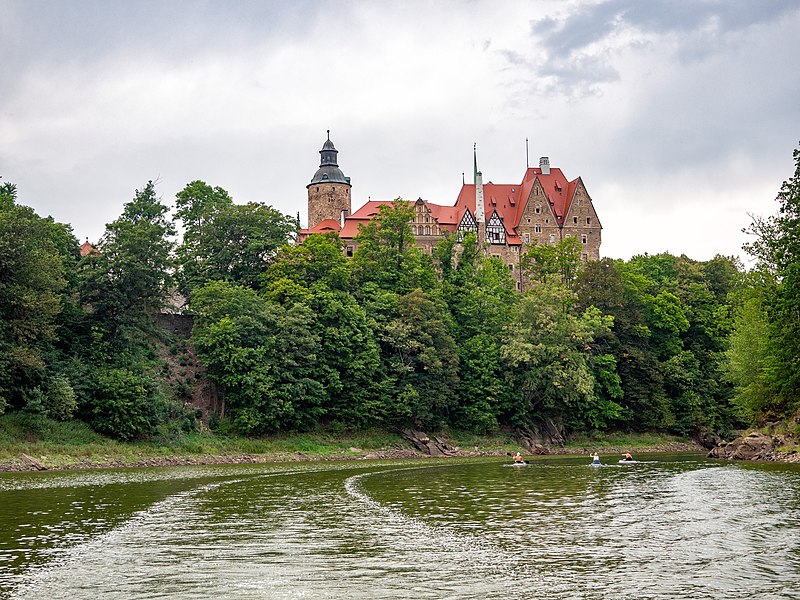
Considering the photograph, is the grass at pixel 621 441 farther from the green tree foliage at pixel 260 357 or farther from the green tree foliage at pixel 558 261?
the green tree foliage at pixel 260 357

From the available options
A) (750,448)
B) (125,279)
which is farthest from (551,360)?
(125,279)

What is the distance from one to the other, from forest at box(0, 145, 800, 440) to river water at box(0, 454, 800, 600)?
17153mm

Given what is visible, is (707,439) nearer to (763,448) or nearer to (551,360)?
(551,360)

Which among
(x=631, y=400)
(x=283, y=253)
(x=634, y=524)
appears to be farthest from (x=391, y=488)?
(x=631, y=400)

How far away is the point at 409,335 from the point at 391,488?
36882 millimetres

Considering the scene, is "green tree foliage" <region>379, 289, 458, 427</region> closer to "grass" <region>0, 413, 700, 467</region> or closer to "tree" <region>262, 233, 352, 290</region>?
"grass" <region>0, 413, 700, 467</region>

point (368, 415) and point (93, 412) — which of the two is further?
point (368, 415)

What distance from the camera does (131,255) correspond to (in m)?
60.9

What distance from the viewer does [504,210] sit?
12850 centimetres

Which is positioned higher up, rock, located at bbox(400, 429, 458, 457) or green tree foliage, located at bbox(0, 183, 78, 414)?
green tree foliage, located at bbox(0, 183, 78, 414)

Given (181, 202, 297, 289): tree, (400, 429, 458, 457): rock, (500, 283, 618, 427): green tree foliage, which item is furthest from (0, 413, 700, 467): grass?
(181, 202, 297, 289): tree

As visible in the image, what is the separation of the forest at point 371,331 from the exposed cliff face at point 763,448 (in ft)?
8.10

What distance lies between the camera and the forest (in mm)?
52562

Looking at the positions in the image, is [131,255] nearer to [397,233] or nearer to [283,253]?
[283,253]
